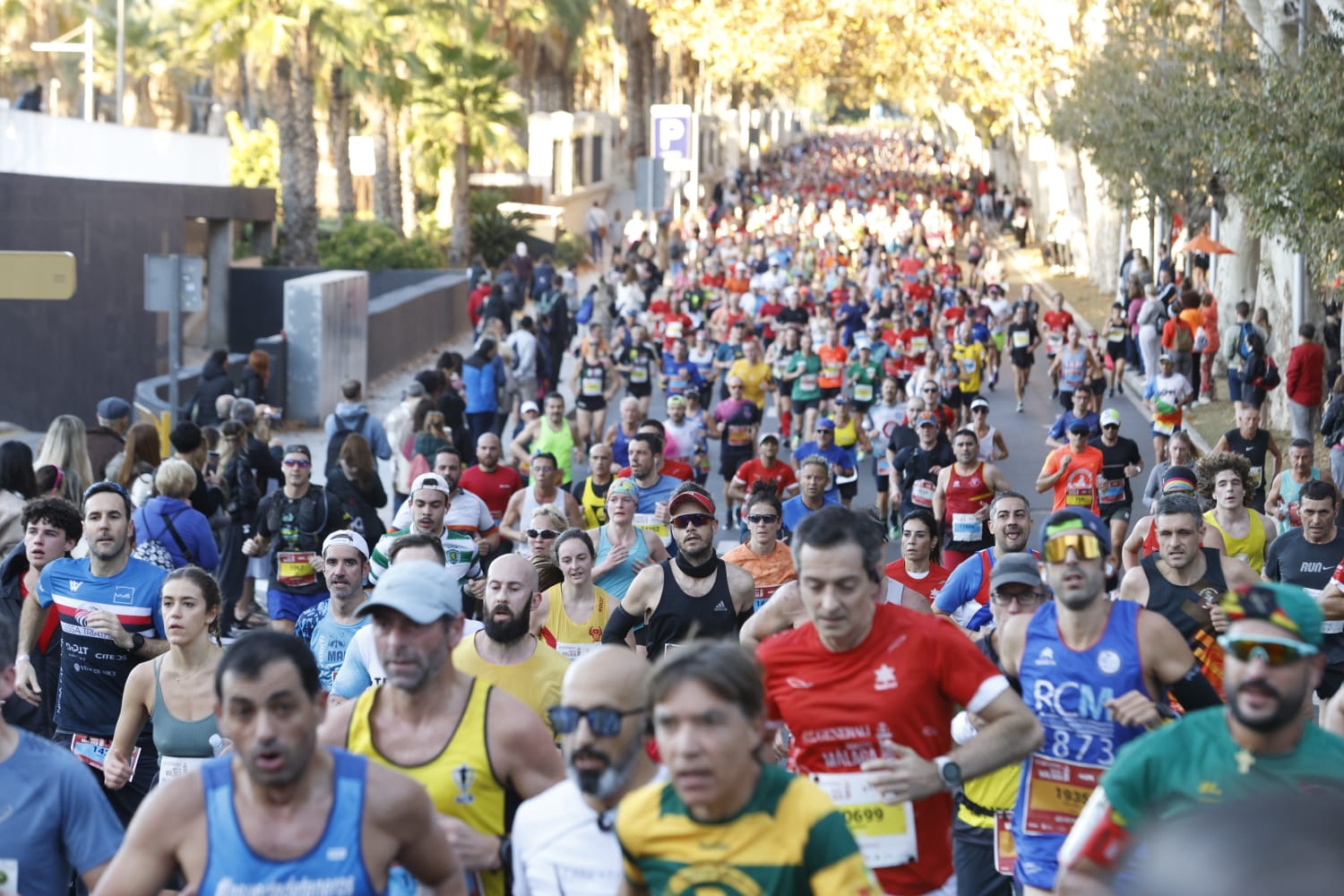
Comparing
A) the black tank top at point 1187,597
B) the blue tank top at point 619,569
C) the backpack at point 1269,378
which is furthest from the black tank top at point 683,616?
the backpack at point 1269,378

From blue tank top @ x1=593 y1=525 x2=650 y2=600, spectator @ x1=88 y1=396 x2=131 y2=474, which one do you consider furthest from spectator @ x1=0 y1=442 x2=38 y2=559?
blue tank top @ x1=593 y1=525 x2=650 y2=600

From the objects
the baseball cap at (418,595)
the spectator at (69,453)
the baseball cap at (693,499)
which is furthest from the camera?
the spectator at (69,453)

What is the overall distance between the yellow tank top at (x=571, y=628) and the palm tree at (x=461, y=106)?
35573 mm

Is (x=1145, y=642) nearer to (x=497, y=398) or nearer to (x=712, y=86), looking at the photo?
(x=497, y=398)

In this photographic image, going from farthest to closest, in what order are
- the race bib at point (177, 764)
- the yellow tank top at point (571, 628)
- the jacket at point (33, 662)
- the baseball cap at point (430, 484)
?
the baseball cap at point (430, 484) → the yellow tank top at point (571, 628) → the jacket at point (33, 662) → the race bib at point (177, 764)

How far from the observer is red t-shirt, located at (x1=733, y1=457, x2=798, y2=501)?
14.8 metres

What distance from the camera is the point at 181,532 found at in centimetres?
1017

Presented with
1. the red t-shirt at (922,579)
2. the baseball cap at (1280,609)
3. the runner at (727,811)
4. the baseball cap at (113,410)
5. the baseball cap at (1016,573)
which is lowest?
the red t-shirt at (922,579)

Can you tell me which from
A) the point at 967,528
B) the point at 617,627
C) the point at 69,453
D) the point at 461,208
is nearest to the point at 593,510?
the point at 967,528

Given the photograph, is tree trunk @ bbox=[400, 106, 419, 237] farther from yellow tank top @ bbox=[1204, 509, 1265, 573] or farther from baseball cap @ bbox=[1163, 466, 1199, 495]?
yellow tank top @ bbox=[1204, 509, 1265, 573]

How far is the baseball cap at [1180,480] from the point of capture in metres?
11.7

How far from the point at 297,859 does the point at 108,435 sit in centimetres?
1004

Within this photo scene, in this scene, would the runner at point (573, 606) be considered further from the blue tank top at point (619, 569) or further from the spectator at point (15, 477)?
the spectator at point (15, 477)

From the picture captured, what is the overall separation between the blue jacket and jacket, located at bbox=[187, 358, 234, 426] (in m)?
7.33
